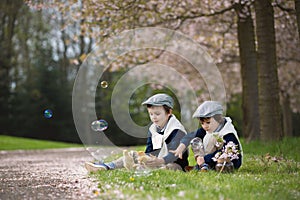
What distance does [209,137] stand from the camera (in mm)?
5926

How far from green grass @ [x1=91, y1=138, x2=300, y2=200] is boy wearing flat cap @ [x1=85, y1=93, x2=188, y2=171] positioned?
24cm

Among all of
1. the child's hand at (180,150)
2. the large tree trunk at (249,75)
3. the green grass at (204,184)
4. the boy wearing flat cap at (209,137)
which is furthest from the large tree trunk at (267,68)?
the child's hand at (180,150)

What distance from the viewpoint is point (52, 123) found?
27500 millimetres

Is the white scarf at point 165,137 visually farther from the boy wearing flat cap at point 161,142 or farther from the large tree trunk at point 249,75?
the large tree trunk at point 249,75

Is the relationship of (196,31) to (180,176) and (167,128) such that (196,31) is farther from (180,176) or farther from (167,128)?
(180,176)

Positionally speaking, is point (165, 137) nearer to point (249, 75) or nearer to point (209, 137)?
point (209, 137)

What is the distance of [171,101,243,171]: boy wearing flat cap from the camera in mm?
5793

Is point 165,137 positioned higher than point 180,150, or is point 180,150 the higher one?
point 165,137

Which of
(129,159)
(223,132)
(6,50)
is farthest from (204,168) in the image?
(6,50)

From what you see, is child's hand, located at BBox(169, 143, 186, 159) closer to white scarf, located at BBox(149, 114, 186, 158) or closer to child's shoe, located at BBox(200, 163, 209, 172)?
white scarf, located at BBox(149, 114, 186, 158)

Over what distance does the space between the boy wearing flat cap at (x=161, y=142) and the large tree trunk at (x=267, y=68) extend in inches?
150

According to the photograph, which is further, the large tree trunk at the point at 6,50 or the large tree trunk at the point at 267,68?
the large tree trunk at the point at 6,50

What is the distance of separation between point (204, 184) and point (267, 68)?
5.52m

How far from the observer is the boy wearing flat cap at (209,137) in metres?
5.79
